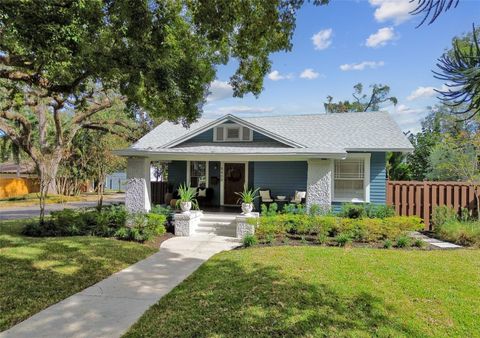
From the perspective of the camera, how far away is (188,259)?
852 centimetres

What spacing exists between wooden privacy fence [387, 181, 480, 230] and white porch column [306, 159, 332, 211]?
9.59 feet

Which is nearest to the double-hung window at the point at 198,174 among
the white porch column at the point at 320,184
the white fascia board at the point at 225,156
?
the white fascia board at the point at 225,156

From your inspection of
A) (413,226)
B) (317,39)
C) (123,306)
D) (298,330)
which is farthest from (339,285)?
(317,39)

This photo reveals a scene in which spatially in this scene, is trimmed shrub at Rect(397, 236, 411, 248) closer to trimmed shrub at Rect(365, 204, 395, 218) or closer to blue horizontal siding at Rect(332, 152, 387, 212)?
trimmed shrub at Rect(365, 204, 395, 218)

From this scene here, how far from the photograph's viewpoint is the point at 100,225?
1113 cm

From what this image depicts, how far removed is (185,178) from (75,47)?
34.7 ft

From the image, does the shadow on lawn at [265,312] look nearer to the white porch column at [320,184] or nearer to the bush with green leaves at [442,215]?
the white porch column at [320,184]

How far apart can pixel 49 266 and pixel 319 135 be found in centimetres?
1185

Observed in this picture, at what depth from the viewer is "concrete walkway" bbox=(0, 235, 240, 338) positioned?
4352 millimetres

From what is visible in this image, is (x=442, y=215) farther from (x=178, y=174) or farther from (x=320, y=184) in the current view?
(x=178, y=174)

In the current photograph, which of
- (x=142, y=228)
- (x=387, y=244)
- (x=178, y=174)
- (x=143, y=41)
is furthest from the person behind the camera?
(x=178, y=174)

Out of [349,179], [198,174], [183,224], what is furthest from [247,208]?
[198,174]

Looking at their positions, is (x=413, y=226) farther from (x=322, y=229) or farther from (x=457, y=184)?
(x=457, y=184)

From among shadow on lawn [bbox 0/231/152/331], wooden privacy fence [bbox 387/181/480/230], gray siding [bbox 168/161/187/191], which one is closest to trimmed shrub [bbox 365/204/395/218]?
wooden privacy fence [bbox 387/181/480/230]
